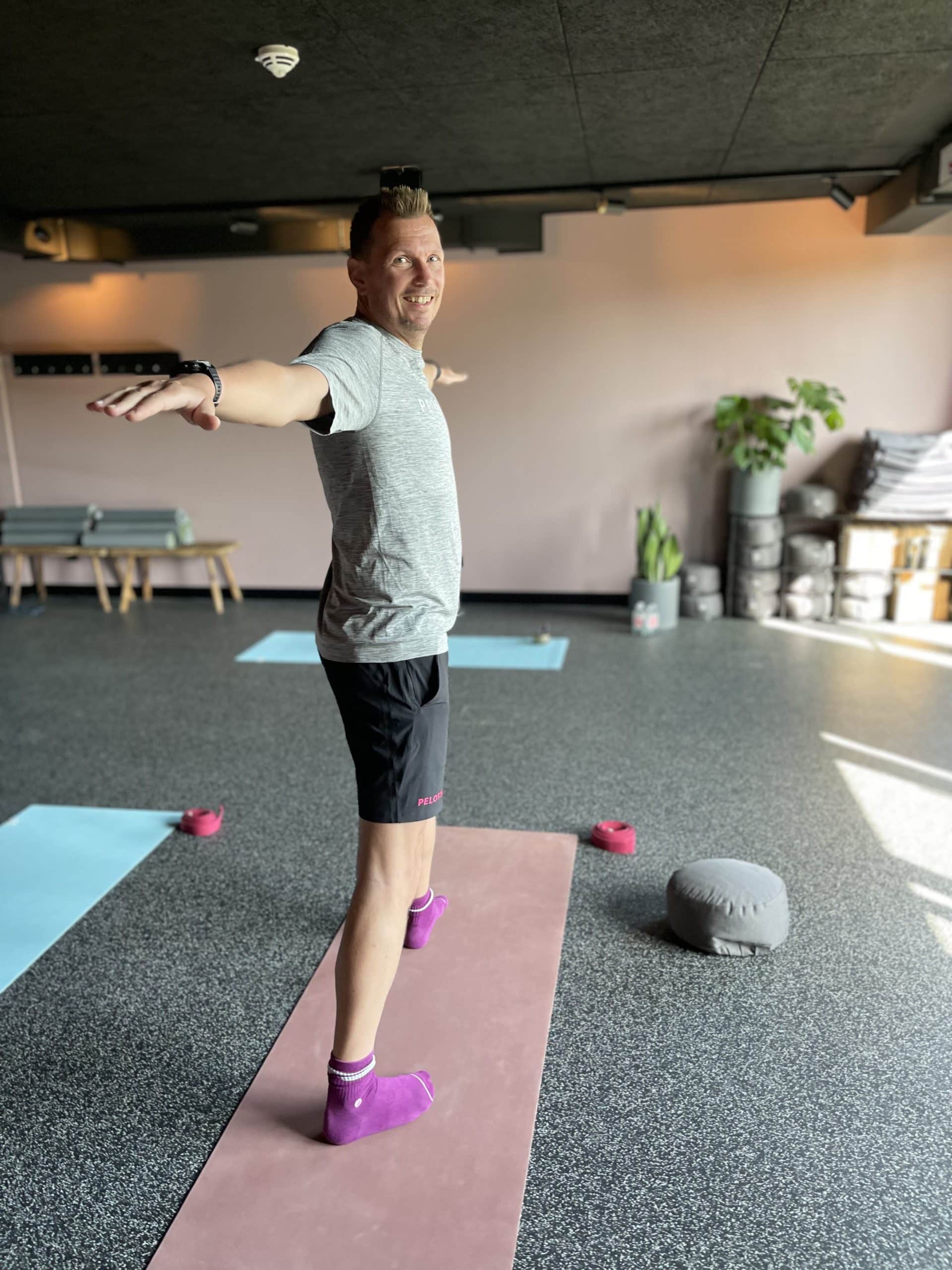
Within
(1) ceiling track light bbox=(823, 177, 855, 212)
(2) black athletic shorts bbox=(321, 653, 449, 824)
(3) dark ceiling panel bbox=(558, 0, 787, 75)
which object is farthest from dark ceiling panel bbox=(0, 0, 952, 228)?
(2) black athletic shorts bbox=(321, 653, 449, 824)

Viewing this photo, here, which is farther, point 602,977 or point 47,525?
point 47,525

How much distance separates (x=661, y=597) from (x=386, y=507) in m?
3.92

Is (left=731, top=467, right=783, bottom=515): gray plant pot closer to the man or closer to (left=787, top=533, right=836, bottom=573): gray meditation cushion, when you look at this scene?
(left=787, top=533, right=836, bottom=573): gray meditation cushion

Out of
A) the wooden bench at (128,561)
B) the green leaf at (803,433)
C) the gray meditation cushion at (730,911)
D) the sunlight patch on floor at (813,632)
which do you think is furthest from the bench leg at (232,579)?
the gray meditation cushion at (730,911)

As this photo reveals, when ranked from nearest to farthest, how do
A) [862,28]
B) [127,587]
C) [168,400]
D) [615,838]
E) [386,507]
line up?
1. [168,400]
2. [386,507]
3. [615,838]
4. [862,28]
5. [127,587]

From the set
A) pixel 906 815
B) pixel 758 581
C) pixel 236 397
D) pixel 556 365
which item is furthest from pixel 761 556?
pixel 236 397

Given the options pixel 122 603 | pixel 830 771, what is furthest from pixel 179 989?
pixel 122 603

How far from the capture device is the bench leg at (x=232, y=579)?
240 inches

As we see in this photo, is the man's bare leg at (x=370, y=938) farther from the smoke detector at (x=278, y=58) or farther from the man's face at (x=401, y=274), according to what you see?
the smoke detector at (x=278, y=58)

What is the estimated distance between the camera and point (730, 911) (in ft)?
6.81

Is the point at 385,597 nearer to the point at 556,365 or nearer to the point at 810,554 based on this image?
the point at 810,554

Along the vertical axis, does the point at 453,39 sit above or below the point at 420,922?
above

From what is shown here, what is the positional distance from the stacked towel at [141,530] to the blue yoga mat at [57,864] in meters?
3.21

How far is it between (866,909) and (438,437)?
1638 millimetres
